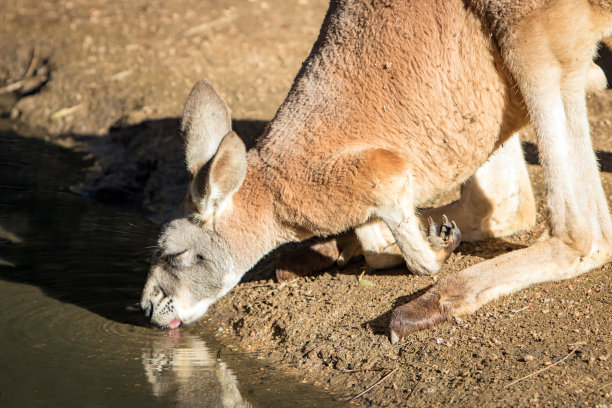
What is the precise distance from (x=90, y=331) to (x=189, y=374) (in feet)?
2.76

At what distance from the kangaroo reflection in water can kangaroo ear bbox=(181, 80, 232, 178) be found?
973mm

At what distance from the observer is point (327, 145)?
13.5 ft

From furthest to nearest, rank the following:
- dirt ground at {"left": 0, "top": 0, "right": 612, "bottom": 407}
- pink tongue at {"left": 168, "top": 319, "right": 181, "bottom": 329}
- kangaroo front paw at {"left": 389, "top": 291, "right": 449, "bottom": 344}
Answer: pink tongue at {"left": 168, "top": 319, "right": 181, "bottom": 329} → kangaroo front paw at {"left": 389, "top": 291, "right": 449, "bottom": 344} → dirt ground at {"left": 0, "top": 0, "right": 612, "bottom": 407}

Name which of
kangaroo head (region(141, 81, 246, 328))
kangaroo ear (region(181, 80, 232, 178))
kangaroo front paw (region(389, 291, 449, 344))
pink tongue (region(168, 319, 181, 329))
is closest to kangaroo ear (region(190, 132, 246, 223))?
kangaroo head (region(141, 81, 246, 328))

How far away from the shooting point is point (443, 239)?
4.37 metres

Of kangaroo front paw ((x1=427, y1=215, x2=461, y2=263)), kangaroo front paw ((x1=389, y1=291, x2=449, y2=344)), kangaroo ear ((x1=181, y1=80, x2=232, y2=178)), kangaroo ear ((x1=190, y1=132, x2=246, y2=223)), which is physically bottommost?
kangaroo front paw ((x1=389, y1=291, x2=449, y2=344))

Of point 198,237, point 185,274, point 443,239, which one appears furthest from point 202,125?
point 443,239

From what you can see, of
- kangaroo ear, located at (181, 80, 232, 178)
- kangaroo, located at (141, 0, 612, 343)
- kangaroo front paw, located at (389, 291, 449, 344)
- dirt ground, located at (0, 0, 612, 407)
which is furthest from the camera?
kangaroo ear, located at (181, 80, 232, 178)

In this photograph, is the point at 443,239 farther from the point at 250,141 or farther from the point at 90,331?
the point at 250,141

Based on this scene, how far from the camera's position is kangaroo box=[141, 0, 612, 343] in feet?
13.0

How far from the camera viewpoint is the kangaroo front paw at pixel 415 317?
3828 mm

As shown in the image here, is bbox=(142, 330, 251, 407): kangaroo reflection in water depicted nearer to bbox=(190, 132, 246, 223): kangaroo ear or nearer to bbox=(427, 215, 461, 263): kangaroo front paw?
bbox=(190, 132, 246, 223): kangaroo ear

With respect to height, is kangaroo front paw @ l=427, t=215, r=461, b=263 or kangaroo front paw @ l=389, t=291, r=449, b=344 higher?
kangaroo front paw @ l=427, t=215, r=461, b=263

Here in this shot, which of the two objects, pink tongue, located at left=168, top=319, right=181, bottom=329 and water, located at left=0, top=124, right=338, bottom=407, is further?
pink tongue, located at left=168, top=319, right=181, bottom=329
